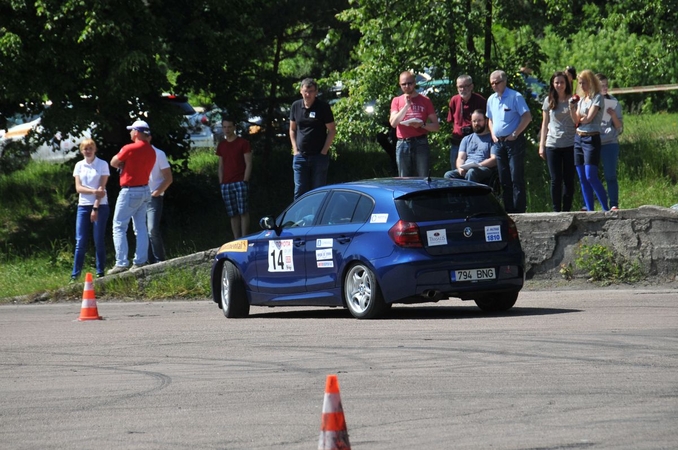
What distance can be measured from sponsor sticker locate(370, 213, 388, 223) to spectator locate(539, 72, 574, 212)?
16.4 ft

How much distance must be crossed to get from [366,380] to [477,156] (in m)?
8.95

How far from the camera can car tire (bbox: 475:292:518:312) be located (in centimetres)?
1321

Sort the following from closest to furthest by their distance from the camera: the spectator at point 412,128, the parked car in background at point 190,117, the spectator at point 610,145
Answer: the spectator at point 610,145 < the spectator at point 412,128 < the parked car in background at point 190,117

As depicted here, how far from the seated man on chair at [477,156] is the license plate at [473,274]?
457 centimetres

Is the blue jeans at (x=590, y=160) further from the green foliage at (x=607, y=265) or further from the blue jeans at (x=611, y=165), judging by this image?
the green foliage at (x=607, y=265)

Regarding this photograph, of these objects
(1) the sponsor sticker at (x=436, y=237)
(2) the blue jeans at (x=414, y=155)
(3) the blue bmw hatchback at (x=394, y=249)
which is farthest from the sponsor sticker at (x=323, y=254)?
(2) the blue jeans at (x=414, y=155)

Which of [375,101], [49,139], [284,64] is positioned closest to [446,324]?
[375,101]

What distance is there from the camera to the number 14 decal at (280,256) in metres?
13.9

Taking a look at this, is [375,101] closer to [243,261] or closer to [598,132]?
[598,132]

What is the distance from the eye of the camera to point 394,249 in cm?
1249

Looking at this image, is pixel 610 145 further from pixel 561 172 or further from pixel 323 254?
pixel 323 254

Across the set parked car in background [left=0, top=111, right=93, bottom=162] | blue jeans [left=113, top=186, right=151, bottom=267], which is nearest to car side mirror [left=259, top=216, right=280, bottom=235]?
blue jeans [left=113, top=186, right=151, bottom=267]

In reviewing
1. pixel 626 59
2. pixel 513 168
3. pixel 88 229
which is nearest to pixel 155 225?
pixel 88 229

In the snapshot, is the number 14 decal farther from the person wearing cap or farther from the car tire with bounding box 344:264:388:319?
the person wearing cap
